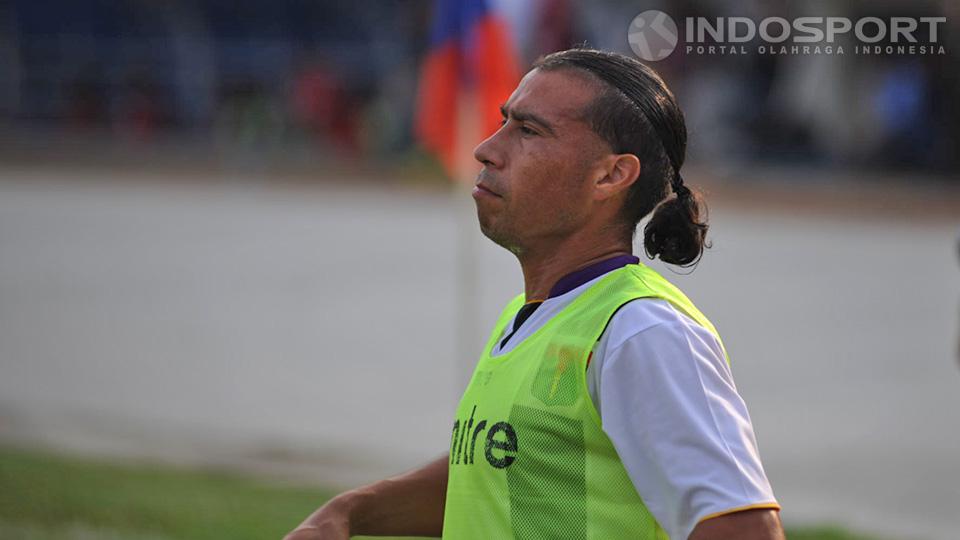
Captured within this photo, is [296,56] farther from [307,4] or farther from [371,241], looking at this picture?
[371,241]

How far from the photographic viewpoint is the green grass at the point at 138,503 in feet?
19.7

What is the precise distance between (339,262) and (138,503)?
10.8 metres

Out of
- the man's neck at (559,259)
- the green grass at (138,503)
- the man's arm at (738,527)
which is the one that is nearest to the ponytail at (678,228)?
the man's neck at (559,259)

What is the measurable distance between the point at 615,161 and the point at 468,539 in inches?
26.9

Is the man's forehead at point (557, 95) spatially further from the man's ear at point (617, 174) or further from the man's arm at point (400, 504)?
the man's arm at point (400, 504)

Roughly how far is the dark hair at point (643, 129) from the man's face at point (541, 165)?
3 centimetres

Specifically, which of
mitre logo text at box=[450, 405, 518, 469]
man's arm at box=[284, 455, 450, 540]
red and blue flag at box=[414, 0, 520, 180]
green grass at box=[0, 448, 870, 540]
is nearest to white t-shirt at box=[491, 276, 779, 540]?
mitre logo text at box=[450, 405, 518, 469]

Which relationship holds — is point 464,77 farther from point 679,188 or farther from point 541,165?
point 541,165

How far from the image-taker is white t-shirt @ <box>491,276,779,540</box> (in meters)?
2.00

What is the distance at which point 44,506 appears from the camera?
6359 millimetres

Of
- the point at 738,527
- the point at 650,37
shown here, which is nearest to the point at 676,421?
the point at 738,527

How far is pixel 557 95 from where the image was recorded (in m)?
2.42

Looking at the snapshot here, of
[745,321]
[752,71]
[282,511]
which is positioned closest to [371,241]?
[745,321]

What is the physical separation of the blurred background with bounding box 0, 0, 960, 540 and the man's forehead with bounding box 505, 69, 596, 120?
0.58 metres
